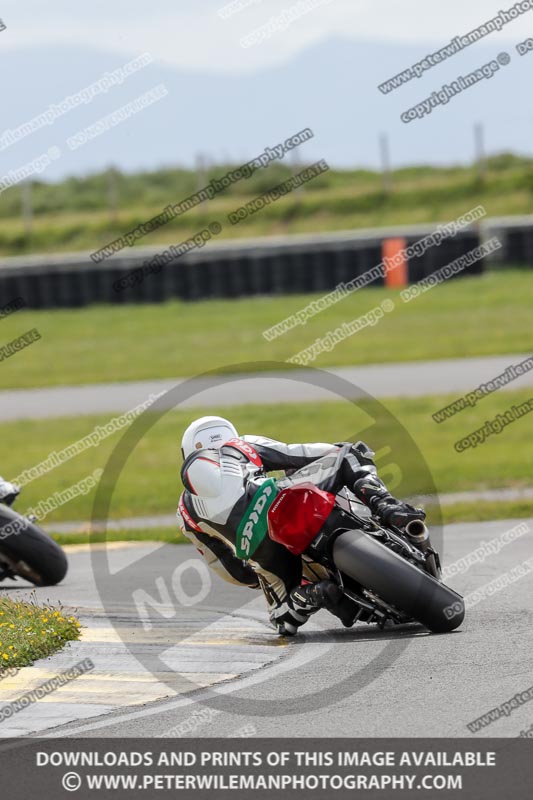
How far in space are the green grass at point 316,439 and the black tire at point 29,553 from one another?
448 centimetres

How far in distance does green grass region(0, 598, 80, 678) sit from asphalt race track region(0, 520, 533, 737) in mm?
244

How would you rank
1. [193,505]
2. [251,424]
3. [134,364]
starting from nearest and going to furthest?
[193,505] < [251,424] < [134,364]

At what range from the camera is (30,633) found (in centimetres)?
789

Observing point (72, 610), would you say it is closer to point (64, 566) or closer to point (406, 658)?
point (64, 566)

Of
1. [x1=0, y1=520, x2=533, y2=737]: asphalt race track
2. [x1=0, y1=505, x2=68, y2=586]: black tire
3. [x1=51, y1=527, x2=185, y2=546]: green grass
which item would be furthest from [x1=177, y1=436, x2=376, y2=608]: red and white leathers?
[x1=51, y1=527, x2=185, y2=546]: green grass

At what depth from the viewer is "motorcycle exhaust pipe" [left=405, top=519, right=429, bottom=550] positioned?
766cm

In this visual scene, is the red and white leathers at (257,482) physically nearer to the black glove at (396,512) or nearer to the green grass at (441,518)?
the black glove at (396,512)

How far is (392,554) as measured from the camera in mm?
7410

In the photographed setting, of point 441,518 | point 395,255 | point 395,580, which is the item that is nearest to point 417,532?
point 395,580

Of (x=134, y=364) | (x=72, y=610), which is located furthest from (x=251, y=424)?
(x=72, y=610)

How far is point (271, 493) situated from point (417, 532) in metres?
0.81

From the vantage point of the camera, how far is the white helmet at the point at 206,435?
26.5 feet
